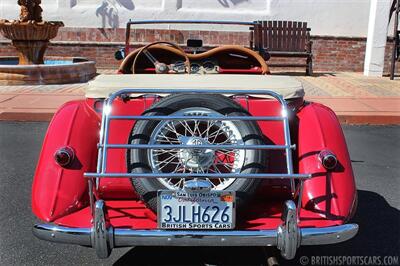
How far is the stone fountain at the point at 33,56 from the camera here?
10.3m

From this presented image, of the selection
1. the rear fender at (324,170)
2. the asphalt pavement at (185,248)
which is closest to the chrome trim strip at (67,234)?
the asphalt pavement at (185,248)

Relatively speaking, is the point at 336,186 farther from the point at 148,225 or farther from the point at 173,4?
the point at 173,4

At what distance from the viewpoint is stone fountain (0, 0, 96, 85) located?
33.9ft

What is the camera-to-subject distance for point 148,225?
2.74 m

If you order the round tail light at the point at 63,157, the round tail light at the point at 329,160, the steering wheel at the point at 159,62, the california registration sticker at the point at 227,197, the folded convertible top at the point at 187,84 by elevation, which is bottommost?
the california registration sticker at the point at 227,197

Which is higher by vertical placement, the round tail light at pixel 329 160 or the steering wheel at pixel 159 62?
the steering wheel at pixel 159 62

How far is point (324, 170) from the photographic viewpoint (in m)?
2.98

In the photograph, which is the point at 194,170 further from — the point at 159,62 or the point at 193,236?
the point at 159,62

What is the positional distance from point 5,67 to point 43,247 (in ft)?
25.6

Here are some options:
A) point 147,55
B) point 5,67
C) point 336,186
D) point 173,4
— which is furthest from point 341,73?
point 336,186

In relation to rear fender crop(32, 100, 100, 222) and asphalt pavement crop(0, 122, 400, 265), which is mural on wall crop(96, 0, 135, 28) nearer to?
asphalt pavement crop(0, 122, 400, 265)

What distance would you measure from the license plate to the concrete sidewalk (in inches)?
220

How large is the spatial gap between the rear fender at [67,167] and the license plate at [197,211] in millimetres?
640

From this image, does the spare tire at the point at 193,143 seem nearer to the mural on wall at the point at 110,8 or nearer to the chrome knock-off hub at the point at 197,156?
the chrome knock-off hub at the point at 197,156
